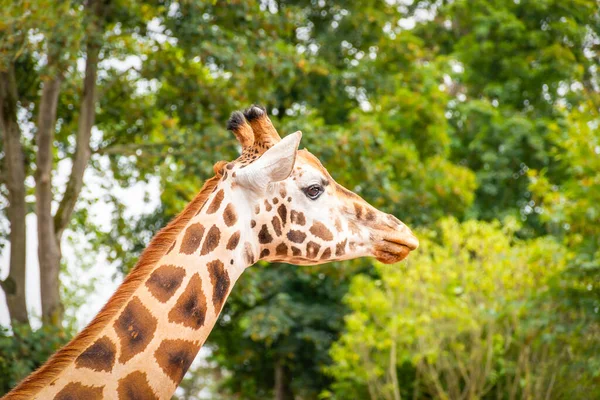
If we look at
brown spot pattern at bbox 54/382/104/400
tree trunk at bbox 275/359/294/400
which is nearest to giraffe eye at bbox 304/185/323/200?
brown spot pattern at bbox 54/382/104/400

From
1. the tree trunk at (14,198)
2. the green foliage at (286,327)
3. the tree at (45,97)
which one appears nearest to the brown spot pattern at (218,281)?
the tree at (45,97)

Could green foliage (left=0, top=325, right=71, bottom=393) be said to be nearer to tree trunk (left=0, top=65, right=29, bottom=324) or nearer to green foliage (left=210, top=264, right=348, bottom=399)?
tree trunk (left=0, top=65, right=29, bottom=324)

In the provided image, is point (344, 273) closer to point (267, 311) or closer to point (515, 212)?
point (267, 311)

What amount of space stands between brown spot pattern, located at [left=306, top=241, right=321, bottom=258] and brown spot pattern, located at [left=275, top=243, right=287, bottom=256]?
0.31 ft

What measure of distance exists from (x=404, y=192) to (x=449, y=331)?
9.15 ft

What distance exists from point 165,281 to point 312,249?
652 millimetres

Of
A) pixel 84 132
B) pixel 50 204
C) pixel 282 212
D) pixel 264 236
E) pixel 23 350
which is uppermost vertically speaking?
pixel 84 132

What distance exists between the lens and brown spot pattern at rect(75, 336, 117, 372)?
9.68ft

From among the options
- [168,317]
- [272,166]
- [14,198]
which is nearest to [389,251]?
[272,166]

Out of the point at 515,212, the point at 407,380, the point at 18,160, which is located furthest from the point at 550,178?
the point at 18,160

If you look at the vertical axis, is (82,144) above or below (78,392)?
above

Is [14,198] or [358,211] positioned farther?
[14,198]

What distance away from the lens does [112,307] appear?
3.09 metres

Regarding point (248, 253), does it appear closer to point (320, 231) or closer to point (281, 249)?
point (281, 249)
